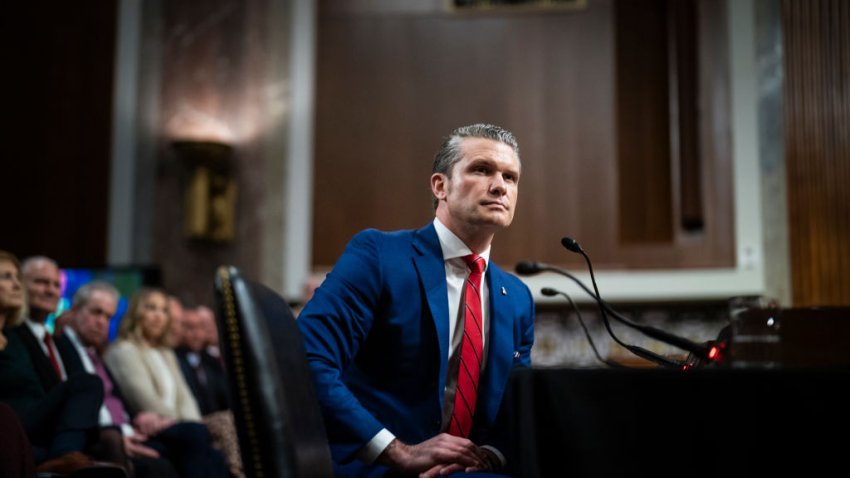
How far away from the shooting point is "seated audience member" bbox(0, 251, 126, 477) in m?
2.91

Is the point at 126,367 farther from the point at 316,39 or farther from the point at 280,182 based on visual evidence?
the point at 316,39

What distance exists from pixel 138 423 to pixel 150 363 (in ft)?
1.43

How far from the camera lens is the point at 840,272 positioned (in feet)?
19.0

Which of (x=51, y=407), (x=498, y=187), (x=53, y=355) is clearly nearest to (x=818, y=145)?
(x=498, y=187)

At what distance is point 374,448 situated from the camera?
1.78 metres

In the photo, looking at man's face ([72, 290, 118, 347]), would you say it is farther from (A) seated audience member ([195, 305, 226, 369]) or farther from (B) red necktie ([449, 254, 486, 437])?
(B) red necktie ([449, 254, 486, 437])

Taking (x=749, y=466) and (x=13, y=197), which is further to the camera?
(x=13, y=197)

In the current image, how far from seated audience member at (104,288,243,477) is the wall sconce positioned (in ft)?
5.31

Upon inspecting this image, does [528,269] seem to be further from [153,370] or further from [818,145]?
[818,145]

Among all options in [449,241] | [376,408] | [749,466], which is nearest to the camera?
[749,466]

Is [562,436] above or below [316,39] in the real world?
below

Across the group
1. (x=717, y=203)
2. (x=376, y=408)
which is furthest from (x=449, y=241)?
(x=717, y=203)

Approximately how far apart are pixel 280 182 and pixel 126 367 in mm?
2425

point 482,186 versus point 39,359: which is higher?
point 482,186
